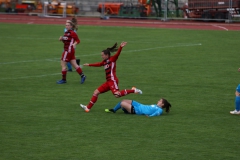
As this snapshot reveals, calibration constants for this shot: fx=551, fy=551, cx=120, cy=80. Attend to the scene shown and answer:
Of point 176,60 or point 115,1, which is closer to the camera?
point 176,60

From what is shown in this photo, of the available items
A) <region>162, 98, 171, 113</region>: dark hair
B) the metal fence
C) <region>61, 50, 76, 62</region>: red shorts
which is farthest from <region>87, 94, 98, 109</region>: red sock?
the metal fence

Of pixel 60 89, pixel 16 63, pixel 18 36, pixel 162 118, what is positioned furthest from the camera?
pixel 18 36

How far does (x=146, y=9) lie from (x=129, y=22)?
2.46 meters

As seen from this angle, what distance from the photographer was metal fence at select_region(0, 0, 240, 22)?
38141 mm

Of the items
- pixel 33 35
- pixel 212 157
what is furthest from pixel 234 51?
pixel 212 157

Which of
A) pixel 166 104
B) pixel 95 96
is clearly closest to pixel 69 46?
pixel 95 96

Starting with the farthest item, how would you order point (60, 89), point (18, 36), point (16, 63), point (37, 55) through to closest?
point (18, 36) < point (37, 55) < point (16, 63) < point (60, 89)

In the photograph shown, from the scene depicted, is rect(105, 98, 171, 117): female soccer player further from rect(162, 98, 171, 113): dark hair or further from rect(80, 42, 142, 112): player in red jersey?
rect(80, 42, 142, 112): player in red jersey

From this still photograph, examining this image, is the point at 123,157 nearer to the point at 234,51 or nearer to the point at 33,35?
the point at 234,51

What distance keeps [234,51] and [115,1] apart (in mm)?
20038

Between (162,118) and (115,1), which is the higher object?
(115,1)

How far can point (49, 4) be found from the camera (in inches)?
1674

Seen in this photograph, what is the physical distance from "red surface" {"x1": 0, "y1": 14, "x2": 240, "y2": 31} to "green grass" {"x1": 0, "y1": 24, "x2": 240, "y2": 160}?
6.31 m

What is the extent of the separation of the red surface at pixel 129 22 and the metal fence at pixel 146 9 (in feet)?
1.43
